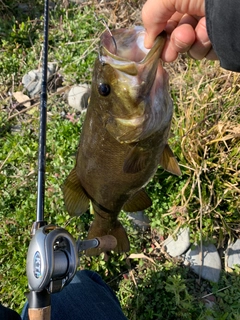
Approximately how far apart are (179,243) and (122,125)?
1775 mm

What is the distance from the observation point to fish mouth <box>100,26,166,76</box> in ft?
5.11

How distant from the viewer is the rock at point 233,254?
3.15 meters

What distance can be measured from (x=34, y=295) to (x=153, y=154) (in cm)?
87

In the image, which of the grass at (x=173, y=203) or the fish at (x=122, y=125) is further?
the grass at (x=173, y=203)

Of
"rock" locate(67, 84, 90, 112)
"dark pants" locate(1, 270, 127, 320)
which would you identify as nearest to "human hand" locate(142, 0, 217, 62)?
"dark pants" locate(1, 270, 127, 320)

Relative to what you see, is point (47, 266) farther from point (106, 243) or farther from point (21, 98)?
point (21, 98)

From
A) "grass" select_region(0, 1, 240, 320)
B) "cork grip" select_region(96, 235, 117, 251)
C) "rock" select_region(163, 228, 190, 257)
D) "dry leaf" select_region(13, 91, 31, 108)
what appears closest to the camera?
"cork grip" select_region(96, 235, 117, 251)

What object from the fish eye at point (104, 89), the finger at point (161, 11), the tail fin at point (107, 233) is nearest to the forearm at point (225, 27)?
the finger at point (161, 11)

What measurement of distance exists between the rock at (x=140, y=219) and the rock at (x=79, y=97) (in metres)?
1.29

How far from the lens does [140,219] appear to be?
3297 millimetres

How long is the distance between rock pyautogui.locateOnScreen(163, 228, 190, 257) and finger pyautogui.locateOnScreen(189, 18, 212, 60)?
180 cm

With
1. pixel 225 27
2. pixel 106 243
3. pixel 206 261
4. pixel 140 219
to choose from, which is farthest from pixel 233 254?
pixel 225 27

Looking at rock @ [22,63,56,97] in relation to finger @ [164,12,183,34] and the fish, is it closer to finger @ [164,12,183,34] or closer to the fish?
the fish

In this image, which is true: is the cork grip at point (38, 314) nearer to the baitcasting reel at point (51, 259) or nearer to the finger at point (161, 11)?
the baitcasting reel at point (51, 259)
